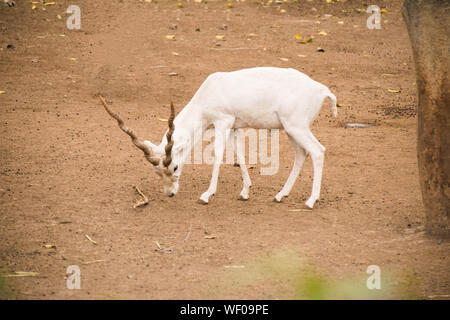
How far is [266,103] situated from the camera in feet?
24.2

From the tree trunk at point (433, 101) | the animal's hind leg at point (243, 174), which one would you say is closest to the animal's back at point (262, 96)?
the animal's hind leg at point (243, 174)

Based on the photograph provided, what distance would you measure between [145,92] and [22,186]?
4.49 metres

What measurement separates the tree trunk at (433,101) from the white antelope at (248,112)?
130 centimetres

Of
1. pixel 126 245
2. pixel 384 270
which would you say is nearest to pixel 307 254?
pixel 384 270

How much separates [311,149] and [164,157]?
1706 mm

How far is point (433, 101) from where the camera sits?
249 inches

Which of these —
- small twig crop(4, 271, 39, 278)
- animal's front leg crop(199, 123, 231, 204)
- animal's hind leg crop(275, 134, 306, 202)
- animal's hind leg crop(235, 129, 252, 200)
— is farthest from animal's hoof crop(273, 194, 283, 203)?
small twig crop(4, 271, 39, 278)

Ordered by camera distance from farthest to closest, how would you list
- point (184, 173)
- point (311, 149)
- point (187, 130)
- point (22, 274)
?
point (184, 173), point (187, 130), point (311, 149), point (22, 274)

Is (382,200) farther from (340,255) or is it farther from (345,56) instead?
(345,56)

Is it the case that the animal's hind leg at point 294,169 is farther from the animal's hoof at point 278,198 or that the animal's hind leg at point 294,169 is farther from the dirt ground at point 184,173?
the dirt ground at point 184,173

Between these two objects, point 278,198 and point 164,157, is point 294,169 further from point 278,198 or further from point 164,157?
point 164,157

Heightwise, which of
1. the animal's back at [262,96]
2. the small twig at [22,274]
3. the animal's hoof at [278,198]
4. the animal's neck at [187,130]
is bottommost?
the small twig at [22,274]

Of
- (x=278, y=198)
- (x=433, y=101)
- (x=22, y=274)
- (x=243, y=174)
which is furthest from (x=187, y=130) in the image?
(x=433, y=101)

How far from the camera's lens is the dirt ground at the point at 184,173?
19.0 ft
